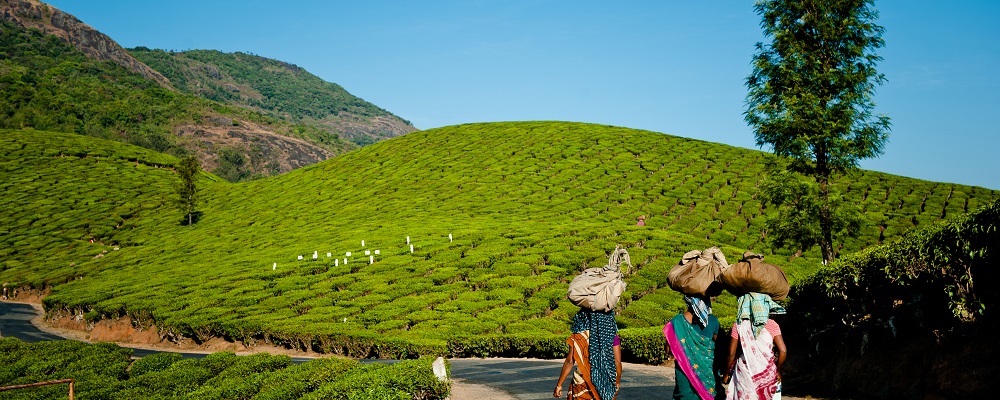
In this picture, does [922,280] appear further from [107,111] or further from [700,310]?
[107,111]

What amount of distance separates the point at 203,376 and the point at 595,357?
39.0 feet

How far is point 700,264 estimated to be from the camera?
23.1ft

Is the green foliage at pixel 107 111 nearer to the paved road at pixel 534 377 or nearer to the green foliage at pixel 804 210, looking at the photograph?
the green foliage at pixel 804 210

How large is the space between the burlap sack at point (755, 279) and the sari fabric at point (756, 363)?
0.38 m

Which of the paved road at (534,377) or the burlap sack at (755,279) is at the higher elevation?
the burlap sack at (755,279)

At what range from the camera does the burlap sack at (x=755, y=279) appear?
666cm

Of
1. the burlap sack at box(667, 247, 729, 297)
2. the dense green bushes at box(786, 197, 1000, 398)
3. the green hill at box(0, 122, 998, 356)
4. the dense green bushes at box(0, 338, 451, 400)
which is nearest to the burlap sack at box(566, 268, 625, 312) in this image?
the burlap sack at box(667, 247, 729, 297)

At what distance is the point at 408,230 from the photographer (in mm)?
49312

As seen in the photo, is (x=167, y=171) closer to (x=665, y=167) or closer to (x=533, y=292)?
(x=665, y=167)

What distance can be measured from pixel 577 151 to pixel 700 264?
7389 cm

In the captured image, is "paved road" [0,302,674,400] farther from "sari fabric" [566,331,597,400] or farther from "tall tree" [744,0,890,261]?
"tall tree" [744,0,890,261]

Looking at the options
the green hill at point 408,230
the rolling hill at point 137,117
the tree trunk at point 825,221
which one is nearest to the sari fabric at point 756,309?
the green hill at point 408,230

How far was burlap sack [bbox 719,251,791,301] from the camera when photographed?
6660mm

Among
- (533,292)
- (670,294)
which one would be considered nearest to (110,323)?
(533,292)
